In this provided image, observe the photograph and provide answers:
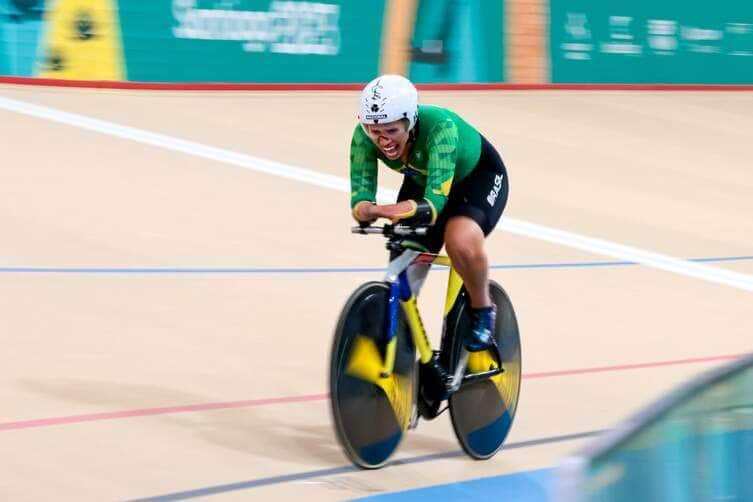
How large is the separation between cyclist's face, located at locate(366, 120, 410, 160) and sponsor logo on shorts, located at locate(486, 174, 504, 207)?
17.1 inches

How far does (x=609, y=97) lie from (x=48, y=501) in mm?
11593

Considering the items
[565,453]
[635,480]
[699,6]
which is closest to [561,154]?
[699,6]

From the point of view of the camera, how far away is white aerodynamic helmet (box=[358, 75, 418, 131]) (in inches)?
177

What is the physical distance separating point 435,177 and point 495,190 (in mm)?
438

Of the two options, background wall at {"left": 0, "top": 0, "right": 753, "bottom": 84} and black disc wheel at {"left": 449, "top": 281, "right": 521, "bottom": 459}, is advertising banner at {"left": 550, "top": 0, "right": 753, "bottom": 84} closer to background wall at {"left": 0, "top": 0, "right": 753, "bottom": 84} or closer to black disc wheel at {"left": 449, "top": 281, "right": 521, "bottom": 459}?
background wall at {"left": 0, "top": 0, "right": 753, "bottom": 84}

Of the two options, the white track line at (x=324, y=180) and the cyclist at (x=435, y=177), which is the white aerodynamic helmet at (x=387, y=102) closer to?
the cyclist at (x=435, y=177)

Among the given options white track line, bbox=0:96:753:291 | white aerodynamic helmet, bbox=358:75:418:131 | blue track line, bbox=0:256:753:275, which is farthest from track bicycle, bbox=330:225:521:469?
white track line, bbox=0:96:753:291

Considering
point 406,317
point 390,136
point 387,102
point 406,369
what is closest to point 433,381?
point 406,369

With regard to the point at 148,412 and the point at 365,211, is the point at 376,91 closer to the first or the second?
the point at 365,211

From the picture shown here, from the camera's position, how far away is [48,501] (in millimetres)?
4285

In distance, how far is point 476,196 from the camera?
16.1 feet

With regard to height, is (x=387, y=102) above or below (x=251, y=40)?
above

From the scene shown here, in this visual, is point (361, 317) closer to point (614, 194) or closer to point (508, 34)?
point (614, 194)

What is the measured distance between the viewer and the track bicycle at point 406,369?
4.63m
